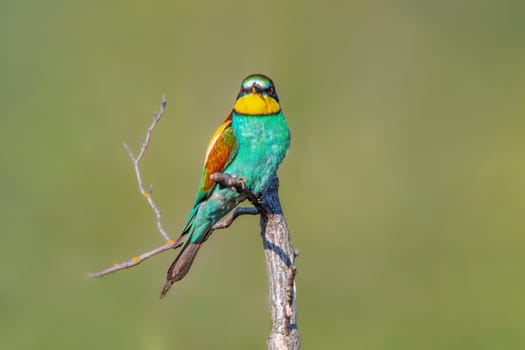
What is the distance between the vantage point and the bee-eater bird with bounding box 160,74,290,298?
3.04m

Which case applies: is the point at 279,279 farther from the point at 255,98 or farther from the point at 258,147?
the point at 255,98

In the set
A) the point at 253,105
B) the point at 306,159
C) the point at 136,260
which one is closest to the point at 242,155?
the point at 253,105

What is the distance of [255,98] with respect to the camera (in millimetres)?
3064

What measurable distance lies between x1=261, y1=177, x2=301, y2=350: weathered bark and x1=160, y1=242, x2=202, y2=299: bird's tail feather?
15.4 inches

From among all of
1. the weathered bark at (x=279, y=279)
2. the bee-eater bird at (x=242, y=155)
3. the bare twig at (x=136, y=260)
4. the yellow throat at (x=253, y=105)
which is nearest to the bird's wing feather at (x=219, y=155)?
the bee-eater bird at (x=242, y=155)

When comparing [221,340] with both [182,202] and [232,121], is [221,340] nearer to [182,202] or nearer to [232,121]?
[182,202]

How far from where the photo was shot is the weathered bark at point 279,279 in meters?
2.55

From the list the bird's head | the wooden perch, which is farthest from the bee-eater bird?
Result: the wooden perch

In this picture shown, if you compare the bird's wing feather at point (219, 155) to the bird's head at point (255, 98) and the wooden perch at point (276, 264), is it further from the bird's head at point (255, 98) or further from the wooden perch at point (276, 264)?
the wooden perch at point (276, 264)

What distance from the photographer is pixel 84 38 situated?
584 centimetres

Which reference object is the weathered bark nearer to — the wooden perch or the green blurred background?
the wooden perch

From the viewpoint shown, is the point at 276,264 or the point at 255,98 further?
the point at 255,98

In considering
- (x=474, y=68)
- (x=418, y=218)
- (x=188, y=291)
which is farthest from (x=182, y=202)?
(x=474, y=68)

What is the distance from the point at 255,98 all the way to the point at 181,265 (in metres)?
0.66
